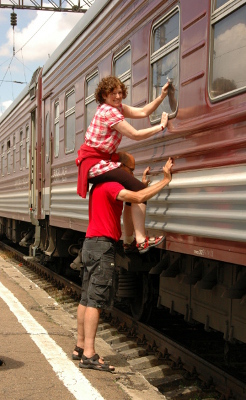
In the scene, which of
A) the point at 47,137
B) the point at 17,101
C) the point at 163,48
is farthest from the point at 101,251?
the point at 17,101

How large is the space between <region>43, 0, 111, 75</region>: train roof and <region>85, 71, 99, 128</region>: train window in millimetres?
680

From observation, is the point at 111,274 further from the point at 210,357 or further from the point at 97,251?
the point at 210,357

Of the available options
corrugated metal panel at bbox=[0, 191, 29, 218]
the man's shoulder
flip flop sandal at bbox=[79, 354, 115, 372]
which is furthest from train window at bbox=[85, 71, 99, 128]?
corrugated metal panel at bbox=[0, 191, 29, 218]

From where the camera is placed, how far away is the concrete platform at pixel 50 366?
14.3 ft

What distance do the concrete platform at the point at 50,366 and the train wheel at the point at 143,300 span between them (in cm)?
73

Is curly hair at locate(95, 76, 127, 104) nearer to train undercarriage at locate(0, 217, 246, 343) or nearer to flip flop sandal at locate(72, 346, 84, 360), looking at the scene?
train undercarriage at locate(0, 217, 246, 343)

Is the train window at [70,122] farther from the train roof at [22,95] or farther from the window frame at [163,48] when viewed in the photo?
the window frame at [163,48]

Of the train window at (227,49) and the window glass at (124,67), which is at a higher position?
the window glass at (124,67)

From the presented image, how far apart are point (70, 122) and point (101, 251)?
4.18m

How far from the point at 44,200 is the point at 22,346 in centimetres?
498

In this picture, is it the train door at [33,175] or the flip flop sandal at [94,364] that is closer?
the flip flop sandal at [94,364]

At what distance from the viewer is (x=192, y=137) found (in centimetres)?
460

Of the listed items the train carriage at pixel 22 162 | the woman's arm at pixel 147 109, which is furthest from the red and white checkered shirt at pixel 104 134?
the train carriage at pixel 22 162

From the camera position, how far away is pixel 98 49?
7.27 metres
